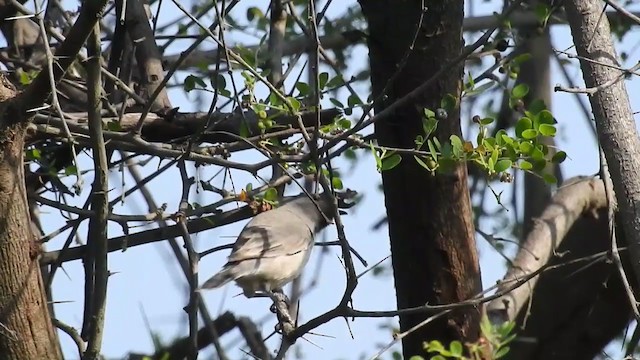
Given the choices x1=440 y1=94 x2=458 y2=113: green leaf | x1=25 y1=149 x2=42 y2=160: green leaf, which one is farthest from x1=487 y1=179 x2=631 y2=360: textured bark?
x1=25 y1=149 x2=42 y2=160: green leaf

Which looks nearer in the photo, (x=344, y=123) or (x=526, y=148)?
(x=526, y=148)

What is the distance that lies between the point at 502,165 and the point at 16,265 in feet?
4.49

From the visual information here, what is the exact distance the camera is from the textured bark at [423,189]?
371 centimetres

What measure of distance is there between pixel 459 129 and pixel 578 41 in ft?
2.05

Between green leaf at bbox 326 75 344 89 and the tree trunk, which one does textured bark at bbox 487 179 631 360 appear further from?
the tree trunk

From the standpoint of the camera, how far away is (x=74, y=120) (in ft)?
11.2

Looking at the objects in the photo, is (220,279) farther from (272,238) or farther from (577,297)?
(577,297)

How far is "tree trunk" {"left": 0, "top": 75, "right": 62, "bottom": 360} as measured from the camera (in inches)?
112

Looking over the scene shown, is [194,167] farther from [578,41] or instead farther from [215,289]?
[578,41]

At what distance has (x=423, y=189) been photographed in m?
3.85

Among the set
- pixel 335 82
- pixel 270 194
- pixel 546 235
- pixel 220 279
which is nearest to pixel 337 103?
pixel 335 82

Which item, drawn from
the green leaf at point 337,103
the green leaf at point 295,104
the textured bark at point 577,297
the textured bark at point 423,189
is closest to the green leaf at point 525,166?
the textured bark at point 423,189

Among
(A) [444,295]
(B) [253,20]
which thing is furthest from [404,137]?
(B) [253,20]

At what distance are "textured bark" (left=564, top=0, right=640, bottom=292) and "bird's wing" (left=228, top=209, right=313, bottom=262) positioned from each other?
1328 millimetres
